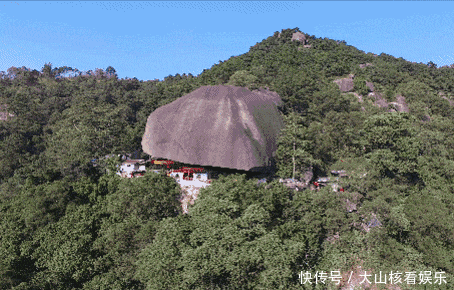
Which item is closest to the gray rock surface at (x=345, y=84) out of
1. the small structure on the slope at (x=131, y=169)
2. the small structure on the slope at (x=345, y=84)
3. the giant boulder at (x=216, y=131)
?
the small structure on the slope at (x=345, y=84)

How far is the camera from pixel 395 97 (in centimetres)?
4997

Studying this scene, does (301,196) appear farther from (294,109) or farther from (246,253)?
(294,109)

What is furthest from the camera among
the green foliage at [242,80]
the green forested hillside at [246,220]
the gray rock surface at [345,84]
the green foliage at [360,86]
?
the gray rock surface at [345,84]

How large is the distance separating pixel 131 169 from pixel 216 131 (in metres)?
11.6

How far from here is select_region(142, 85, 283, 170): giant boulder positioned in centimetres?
2406

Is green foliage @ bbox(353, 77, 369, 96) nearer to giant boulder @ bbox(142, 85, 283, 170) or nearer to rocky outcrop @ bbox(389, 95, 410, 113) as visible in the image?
rocky outcrop @ bbox(389, 95, 410, 113)

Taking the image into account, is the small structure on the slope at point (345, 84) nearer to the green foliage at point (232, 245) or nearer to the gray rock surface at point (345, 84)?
the gray rock surface at point (345, 84)

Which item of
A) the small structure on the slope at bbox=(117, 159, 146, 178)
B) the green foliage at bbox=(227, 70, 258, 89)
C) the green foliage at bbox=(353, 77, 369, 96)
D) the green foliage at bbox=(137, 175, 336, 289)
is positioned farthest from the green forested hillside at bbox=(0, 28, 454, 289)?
the green foliage at bbox=(353, 77, 369, 96)

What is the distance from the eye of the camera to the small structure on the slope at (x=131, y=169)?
30.1 metres

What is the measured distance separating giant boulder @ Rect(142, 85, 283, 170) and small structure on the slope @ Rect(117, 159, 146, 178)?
398cm

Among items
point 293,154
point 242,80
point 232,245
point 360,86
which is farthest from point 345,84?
point 232,245

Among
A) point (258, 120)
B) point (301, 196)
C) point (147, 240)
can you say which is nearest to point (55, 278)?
point (147, 240)

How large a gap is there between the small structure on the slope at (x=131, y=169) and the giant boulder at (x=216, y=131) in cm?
398

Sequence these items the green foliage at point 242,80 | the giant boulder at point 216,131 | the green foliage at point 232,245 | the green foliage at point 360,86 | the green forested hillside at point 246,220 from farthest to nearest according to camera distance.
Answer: the green foliage at point 360,86
the green foliage at point 242,80
the giant boulder at point 216,131
the green forested hillside at point 246,220
the green foliage at point 232,245
